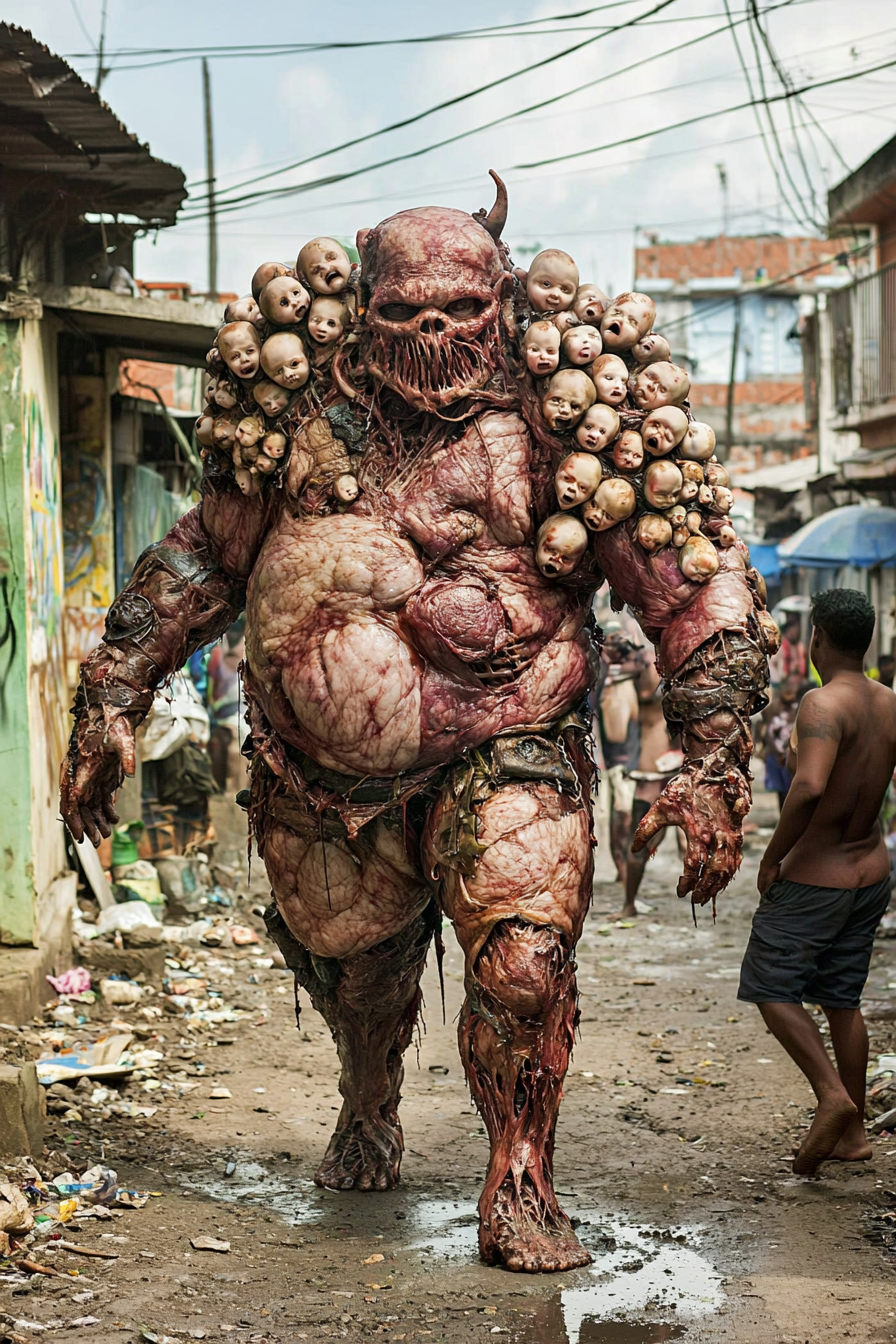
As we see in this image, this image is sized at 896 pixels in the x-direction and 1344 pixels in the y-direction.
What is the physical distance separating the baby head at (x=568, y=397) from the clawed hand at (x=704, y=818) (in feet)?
2.94

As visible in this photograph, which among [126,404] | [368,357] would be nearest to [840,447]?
[126,404]

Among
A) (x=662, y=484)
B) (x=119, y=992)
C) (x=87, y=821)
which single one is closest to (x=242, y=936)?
(x=119, y=992)

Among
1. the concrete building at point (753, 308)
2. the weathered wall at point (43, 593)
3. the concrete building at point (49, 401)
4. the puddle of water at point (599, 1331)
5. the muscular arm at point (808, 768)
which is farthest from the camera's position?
the concrete building at point (753, 308)

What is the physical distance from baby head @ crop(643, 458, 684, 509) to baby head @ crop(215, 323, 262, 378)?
104 centimetres

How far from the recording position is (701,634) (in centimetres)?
370

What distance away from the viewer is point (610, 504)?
3717 mm

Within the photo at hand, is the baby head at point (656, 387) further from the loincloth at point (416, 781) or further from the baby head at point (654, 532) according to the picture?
the loincloth at point (416, 781)

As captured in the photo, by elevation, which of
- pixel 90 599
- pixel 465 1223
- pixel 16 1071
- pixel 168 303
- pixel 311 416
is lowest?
pixel 465 1223

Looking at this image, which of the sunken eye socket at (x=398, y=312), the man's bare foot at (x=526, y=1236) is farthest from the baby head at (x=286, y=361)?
the man's bare foot at (x=526, y=1236)

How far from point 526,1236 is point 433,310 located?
226cm

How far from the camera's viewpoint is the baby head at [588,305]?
383cm

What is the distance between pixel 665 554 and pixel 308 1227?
2027 millimetres

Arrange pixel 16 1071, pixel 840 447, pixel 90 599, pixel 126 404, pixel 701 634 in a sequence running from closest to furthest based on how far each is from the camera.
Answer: pixel 701 634 < pixel 16 1071 < pixel 90 599 < pixel 126 404 < pixel 840 447

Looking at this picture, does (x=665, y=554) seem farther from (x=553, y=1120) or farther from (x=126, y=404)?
(x=126, y=404)
